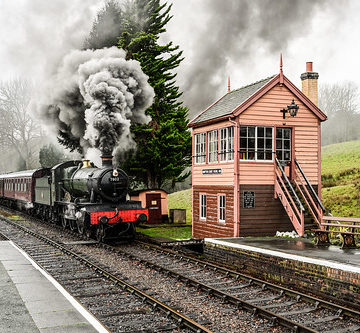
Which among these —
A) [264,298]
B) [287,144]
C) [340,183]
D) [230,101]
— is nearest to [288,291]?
[264,298]

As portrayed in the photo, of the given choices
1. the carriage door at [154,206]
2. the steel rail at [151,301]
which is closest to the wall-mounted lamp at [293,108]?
the steel rail at [151,301]

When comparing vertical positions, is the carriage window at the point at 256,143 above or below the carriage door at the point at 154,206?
above

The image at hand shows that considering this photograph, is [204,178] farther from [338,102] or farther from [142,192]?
[338,102]

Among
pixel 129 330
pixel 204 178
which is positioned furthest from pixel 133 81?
pixel 129 330

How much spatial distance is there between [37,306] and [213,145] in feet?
33.7

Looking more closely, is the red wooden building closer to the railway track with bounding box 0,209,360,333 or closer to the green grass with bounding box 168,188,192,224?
the railway track with bounding box 0,209,360,333

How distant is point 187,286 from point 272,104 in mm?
7989

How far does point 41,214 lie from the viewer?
76.4 ft

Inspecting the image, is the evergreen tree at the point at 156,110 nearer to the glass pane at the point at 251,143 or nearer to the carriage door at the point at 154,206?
the carriage door at the point at 154,206

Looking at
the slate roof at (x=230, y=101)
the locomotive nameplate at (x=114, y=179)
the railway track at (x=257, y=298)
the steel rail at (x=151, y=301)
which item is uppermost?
the slate roof at (x=230, y=101)

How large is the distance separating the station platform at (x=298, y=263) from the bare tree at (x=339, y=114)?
127ft

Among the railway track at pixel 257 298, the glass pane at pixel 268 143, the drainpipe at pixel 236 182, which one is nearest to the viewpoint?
the railway track at pixel 257 298

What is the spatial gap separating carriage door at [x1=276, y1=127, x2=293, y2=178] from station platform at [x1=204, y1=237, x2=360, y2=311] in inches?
120

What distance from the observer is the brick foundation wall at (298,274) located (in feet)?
27.3
